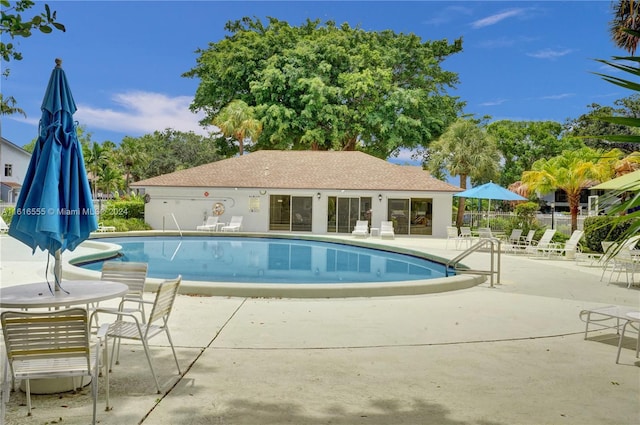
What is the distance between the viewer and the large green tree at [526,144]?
180ft

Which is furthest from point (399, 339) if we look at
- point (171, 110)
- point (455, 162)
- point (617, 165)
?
point (171, 110)

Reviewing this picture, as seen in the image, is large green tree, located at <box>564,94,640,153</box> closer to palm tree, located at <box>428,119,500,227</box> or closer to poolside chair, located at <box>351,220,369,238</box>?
palm tree, located at <box>428,119,500,227</box>

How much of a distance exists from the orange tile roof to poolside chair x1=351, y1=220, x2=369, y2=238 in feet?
8.03

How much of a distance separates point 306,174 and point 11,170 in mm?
41216

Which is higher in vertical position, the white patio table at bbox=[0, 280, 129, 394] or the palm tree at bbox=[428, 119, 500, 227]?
the palm tree at bbox=[428, 119, 500, 227]

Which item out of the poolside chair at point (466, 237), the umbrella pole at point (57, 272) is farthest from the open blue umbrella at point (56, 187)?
the poolside chair at point (466, 237)

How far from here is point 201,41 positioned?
45.2 m

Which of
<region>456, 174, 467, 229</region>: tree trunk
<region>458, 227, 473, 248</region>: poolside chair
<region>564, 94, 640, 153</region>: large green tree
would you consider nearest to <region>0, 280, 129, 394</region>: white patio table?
<region>458, 227, 473, 248</region>: poolside chair

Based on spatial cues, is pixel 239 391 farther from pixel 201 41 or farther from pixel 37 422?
pixel 201 41

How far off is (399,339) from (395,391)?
1935mm

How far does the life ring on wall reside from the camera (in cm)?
2864

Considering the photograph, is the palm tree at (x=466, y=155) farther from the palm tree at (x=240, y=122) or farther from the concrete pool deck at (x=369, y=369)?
the concrete pool deck at (x=369, y=369)

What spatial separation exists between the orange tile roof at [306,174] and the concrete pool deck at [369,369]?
19827mm

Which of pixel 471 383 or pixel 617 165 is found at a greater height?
pixel 617 165
